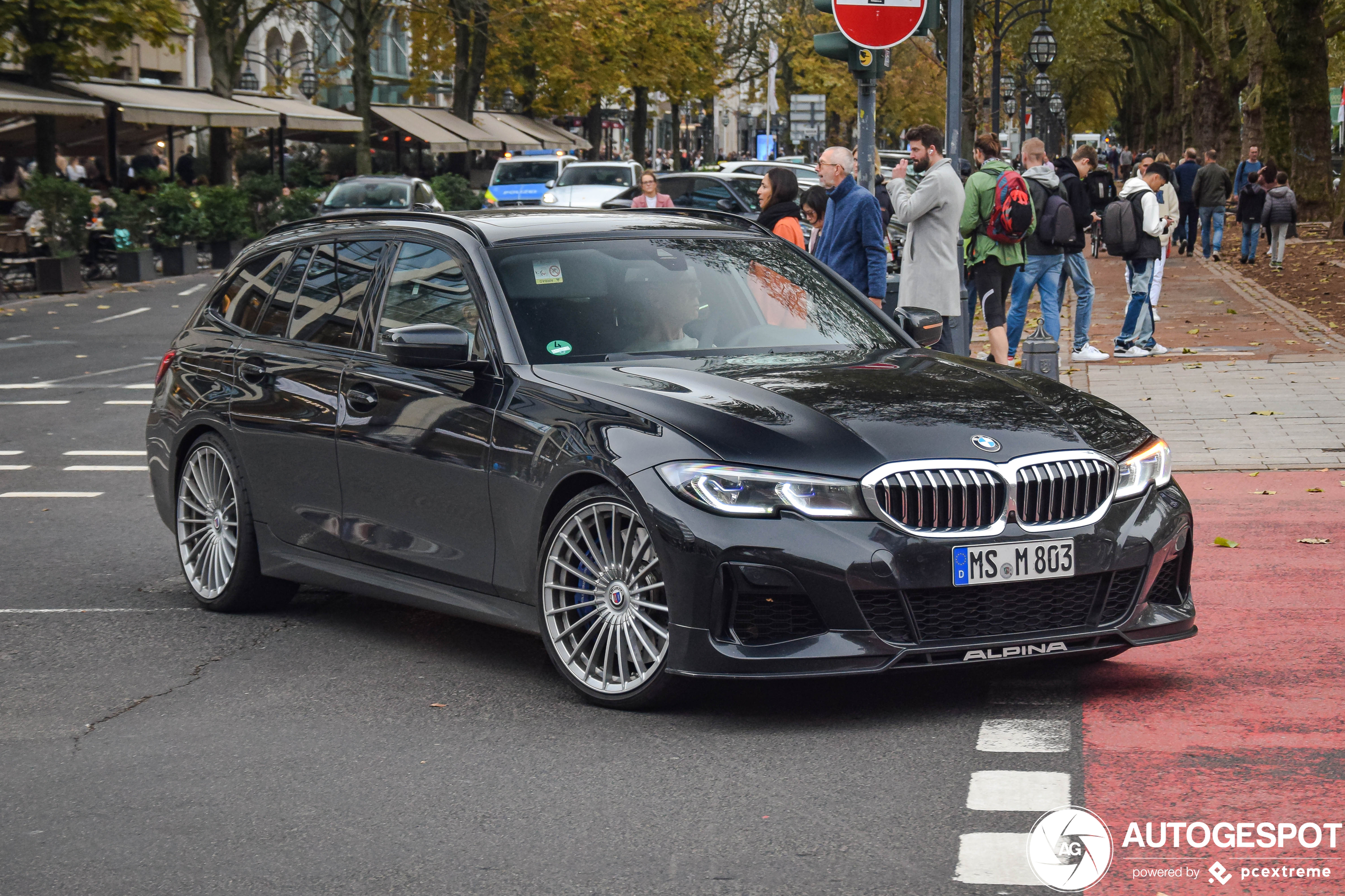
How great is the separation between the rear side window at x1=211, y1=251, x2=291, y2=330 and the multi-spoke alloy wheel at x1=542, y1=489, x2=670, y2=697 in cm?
252

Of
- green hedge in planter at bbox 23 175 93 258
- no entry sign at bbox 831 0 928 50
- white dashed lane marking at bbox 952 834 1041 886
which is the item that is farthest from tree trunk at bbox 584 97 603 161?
white dashed lane marking at bbox 952 834 1041 886

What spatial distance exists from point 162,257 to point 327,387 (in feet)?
86.0

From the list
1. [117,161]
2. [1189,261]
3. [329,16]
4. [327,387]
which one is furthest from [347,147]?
[327,387]

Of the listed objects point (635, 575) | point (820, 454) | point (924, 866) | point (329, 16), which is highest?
point (329, 16)

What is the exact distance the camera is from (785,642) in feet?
17.6

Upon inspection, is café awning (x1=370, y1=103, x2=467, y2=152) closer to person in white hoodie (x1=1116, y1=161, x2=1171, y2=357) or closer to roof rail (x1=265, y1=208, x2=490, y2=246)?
person in white hoodie (x1=1116, y1=161, x2=1171, y2=357)

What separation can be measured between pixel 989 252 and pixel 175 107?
1002 inches

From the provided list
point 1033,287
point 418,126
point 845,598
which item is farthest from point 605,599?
point 418,126

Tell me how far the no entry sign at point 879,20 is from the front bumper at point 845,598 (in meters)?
5.78

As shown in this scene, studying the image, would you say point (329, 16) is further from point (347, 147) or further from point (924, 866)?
point (924, 866)

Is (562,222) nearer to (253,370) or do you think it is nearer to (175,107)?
(253,370)

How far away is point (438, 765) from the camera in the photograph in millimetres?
5246

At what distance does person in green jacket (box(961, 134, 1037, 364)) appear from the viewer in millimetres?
14430

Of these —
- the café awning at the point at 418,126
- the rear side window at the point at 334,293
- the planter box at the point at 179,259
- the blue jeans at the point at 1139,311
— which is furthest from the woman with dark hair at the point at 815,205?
the café awning at the point at 418,126
